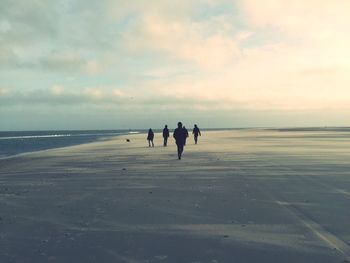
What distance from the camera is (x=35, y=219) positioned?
9.36 m

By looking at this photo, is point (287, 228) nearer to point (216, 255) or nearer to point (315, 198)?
point (216, 255)

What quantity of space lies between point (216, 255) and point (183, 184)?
7.93 metres

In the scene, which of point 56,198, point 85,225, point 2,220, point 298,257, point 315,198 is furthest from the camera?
point 56,198

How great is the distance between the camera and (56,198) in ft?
39.9

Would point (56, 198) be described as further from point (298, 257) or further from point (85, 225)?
point (298, 257)

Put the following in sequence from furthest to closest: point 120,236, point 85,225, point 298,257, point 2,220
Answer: point 2,220 → point 85,225 → point 120,236 → point 298,257

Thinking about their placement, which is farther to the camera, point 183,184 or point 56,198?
point 183,184

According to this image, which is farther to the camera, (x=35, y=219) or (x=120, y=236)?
(x=35, y=219)

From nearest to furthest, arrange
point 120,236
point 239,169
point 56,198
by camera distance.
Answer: point 120,236 → point 56,198 → point 239,169

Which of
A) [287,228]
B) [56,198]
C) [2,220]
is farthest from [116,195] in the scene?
[287,228]

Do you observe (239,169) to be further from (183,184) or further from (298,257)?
(298,257)

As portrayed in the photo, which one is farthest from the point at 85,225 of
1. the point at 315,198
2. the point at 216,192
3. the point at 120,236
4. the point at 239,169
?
the point at 239,169

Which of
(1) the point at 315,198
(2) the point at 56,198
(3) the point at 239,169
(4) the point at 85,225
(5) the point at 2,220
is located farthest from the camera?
(3) the point at 239,169

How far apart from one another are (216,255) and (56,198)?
7.01 metres
